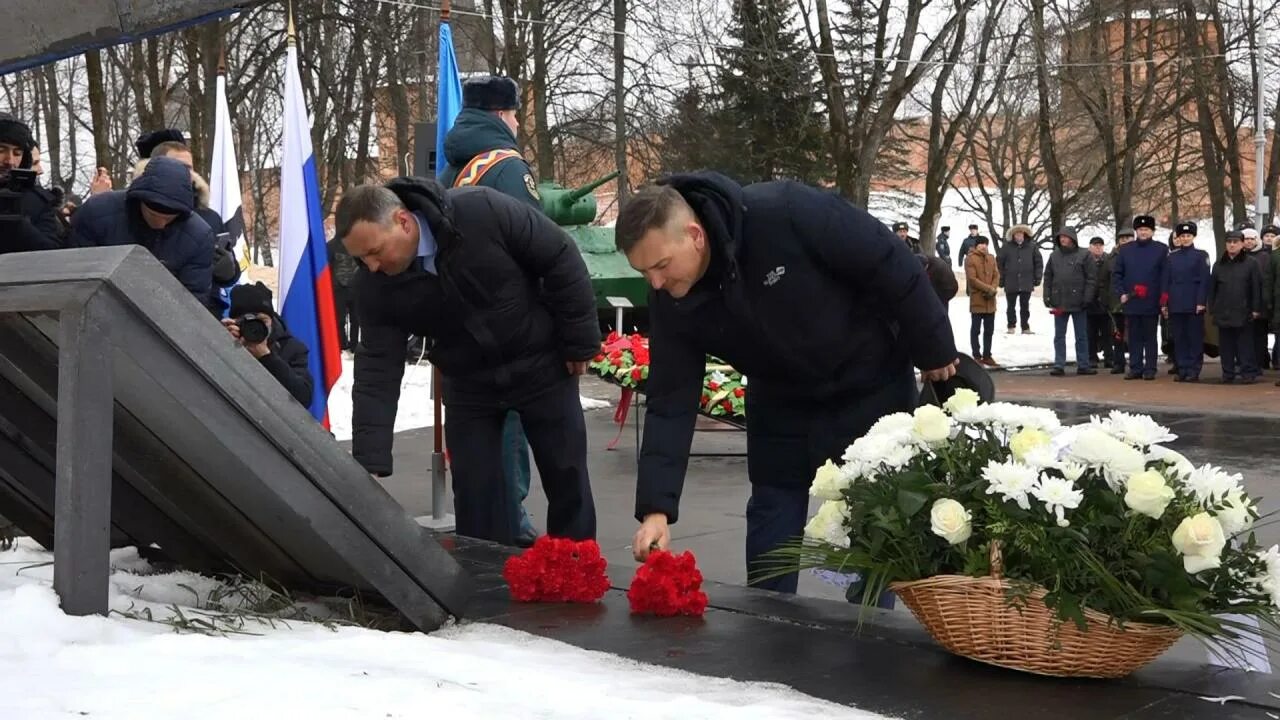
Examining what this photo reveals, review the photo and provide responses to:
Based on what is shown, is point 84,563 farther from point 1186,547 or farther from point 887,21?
point 887,21

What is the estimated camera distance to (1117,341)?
19.5 meters

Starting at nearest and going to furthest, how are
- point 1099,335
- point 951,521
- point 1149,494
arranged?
point 1149,494 → point 951,521 → point 1099,335

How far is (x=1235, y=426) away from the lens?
12727mm

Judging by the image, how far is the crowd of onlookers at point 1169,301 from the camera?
17000 millimetres

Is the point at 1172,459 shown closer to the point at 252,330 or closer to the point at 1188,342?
the point at 252,330

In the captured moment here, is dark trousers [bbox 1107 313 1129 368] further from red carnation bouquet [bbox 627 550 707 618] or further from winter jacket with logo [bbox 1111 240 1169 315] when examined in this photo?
red carnation bouquet [bbox 627 550 707 618]

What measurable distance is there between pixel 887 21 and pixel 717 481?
889 inches

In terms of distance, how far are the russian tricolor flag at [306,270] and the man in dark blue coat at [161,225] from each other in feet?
7.63

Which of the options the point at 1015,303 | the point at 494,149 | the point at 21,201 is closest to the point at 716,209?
the point at 494,149

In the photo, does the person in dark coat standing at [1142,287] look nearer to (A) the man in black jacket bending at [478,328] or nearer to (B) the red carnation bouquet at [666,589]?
(A) the man in black jacket bending at [478,328]

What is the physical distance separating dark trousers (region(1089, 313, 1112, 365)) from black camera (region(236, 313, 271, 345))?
14950 mm

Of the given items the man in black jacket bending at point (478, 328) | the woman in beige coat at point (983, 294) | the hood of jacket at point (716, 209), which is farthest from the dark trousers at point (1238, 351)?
the hood of jacket at point (716, 209)

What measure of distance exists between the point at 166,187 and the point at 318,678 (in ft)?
11.7

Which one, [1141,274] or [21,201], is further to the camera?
[1141,274]
